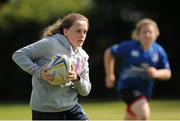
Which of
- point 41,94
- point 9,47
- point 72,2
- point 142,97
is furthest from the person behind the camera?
point 72,2

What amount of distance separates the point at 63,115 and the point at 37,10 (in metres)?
21.9

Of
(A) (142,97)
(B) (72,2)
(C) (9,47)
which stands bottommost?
(A) (142,97)

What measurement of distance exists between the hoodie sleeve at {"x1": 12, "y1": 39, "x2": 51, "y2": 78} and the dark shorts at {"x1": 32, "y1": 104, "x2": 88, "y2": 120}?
429 millimetres

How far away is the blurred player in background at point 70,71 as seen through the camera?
21.4ft

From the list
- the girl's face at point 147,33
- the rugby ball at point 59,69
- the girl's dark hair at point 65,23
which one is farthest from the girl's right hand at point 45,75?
the girl's face at point 147,33

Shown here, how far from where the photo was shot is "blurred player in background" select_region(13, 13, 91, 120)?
6.51m

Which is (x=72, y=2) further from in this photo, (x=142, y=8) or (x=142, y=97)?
(x=142, y=97)

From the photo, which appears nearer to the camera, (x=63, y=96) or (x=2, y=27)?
(x=63, y=96)

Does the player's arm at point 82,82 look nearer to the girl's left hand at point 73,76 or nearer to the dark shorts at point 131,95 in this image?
the girl's left hand at point 73,76

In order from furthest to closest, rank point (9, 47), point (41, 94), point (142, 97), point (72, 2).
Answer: point (72, 2) < point (9, 47) < point (142, 97) < point (41, 94)

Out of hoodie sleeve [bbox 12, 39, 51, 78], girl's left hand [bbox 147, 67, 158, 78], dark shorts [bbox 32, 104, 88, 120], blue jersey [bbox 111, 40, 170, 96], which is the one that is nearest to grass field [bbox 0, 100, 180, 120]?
blue jersey [bbox 111, 40, 170, 96]

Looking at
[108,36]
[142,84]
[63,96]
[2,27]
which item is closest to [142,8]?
[108,36]

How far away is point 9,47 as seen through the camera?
87.5 ft

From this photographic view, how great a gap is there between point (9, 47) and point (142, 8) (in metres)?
6.40
